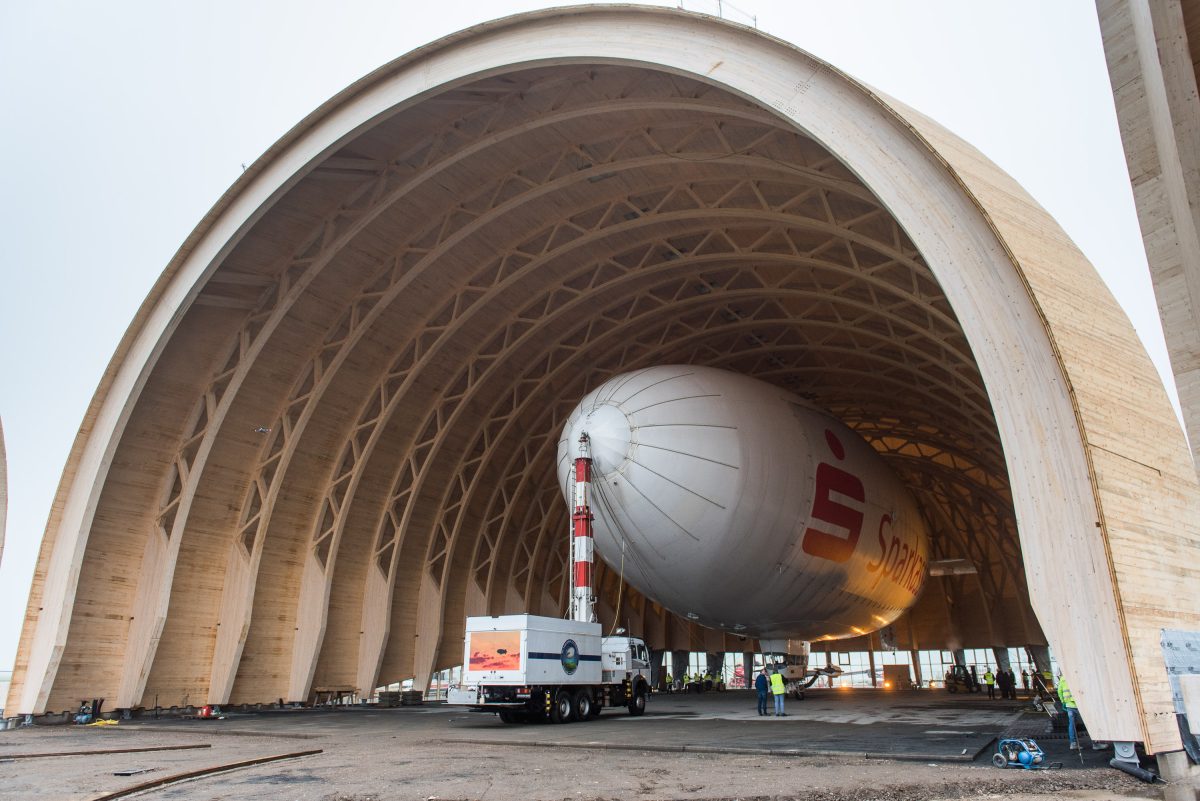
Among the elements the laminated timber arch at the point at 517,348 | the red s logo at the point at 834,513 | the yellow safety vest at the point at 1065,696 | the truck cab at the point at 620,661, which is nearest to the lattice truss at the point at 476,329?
the laminated timber arch at the point at 517,348

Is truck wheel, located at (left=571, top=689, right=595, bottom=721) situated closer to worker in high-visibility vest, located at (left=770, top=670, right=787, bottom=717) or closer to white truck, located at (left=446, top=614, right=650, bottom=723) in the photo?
white truck, located at (left=446, top=614, right=650, bottom=723)

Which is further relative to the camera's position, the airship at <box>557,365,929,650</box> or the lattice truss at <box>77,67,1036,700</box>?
the lattice truss at <box>77,67,1036,700</box>

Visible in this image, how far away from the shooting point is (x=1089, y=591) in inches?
411

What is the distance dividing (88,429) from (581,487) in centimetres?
1413

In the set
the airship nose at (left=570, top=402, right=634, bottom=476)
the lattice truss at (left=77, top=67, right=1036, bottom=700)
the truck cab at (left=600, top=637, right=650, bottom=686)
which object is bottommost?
the truck cab at (left=600, top=637, right=650, bottom=686)

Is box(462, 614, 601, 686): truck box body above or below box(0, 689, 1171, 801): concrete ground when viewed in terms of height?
above

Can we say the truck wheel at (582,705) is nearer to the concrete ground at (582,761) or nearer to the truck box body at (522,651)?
the truck box body at (522,651)

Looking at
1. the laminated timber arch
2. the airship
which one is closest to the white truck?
the airship

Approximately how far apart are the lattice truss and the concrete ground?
7.70 metres

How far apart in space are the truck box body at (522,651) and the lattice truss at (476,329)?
9684mm

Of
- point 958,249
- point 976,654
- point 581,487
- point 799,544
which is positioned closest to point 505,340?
point 581,487

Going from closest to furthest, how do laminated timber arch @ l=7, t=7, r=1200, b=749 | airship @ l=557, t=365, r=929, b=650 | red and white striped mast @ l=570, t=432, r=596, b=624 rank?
laminated timber arch @ l=7, t=7, r=1200, b=749
airship @ l=557, t=365, r=929, b=650
red and white striped mast @ l=570, t=432, r=596, b=624

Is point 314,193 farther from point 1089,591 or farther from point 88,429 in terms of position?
point 1089,591

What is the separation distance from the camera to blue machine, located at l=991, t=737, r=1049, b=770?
402 inches
